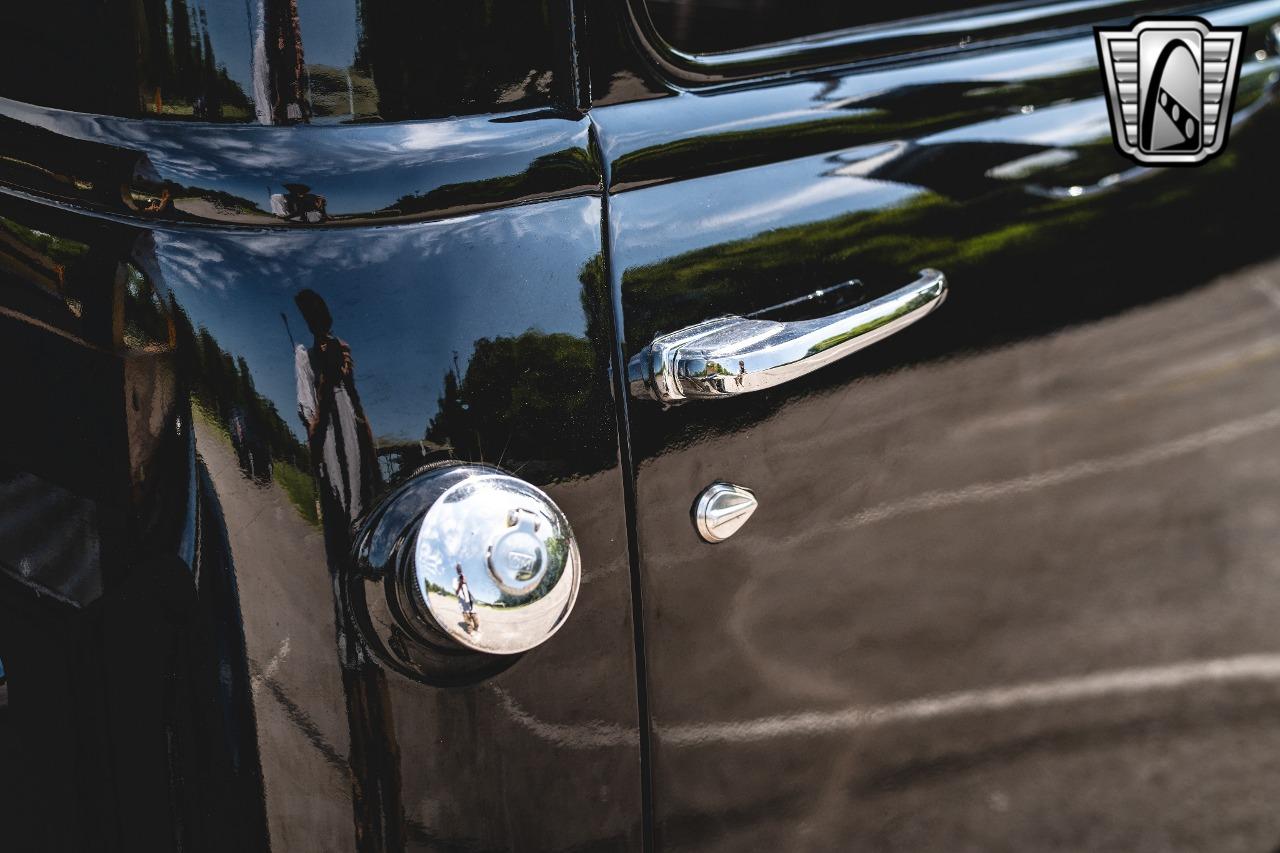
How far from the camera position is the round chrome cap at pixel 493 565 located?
85cm

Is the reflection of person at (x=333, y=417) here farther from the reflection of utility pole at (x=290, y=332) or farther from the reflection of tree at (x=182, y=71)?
the reflection of tree at (x=182, y=71)

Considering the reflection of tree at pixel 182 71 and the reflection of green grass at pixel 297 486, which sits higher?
the reflection of tree at pixel 182 71

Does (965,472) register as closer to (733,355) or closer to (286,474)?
(733,355)

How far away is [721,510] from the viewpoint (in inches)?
42.1

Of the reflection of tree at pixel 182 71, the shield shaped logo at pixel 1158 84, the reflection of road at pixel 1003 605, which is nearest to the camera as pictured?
the reflection of tree at pixel 182 71

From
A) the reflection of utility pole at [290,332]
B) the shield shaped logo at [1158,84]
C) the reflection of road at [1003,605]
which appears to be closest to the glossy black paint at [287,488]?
the reflection of utility pole at [290,332]

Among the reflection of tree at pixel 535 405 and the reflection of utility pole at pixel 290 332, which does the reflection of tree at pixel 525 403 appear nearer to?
the reflection of tree at pixel 535 405

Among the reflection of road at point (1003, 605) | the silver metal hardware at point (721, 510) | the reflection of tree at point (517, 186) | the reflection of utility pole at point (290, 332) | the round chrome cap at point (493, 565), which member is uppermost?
the reflection of tree at point (517, 186)

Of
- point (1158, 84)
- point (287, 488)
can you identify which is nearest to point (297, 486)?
point (287, 488)

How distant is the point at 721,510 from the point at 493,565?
0.28 m

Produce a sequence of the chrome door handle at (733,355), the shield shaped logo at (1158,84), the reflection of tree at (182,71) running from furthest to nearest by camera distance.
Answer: the shield shaped logo at (1158,84), the chrome door handle at (733,355), the reflection of tree at (182,71)

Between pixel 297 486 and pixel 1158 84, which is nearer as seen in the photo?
pixel 297 486

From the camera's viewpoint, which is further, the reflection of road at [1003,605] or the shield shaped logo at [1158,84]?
the shield shaped logo at [1158,84]

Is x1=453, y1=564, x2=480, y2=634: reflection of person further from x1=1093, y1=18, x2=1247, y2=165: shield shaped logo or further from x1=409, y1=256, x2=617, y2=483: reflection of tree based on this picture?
x1=1093, y1=18, x2=1247, y2=165: shield shaped logo
